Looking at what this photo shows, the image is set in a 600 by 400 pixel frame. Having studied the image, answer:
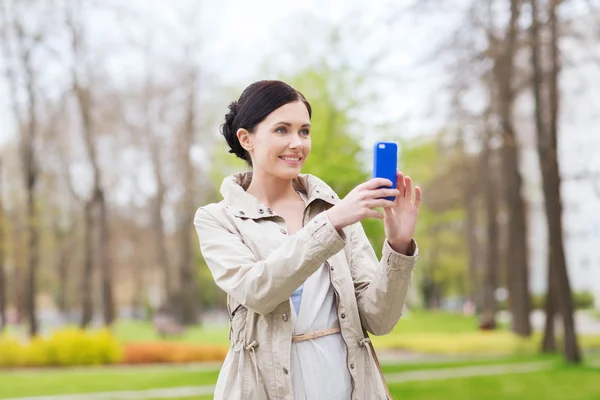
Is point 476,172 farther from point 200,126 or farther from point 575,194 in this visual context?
point 575,194

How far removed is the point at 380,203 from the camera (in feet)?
6.63

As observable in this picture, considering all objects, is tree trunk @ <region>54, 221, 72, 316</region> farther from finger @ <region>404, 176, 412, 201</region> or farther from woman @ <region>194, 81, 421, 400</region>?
finger @ <region>404, 176, 412, 201</region>

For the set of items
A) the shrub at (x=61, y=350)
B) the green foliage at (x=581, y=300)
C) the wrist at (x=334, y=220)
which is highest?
the wrist at (x=334, y=220)

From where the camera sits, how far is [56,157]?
93.9 ft

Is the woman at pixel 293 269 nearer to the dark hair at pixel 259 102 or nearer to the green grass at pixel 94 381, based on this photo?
the dark hair at pixel 259 102

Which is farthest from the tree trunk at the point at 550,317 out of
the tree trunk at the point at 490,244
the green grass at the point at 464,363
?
the tree trunk at the point at 490,244

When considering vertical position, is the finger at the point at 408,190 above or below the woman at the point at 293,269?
above

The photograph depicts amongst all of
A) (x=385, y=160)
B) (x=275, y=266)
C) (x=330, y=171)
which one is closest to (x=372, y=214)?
(x=385, y=160)

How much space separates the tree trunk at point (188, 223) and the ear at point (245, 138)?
2458 centimetres

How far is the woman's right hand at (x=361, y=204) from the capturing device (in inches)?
77.6

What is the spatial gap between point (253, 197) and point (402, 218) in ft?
1.45

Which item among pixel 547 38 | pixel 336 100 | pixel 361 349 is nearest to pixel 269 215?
pixel 361 349

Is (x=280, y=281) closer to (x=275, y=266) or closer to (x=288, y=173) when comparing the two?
(x=275, y=266)

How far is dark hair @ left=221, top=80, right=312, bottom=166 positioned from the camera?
7.46 feet
